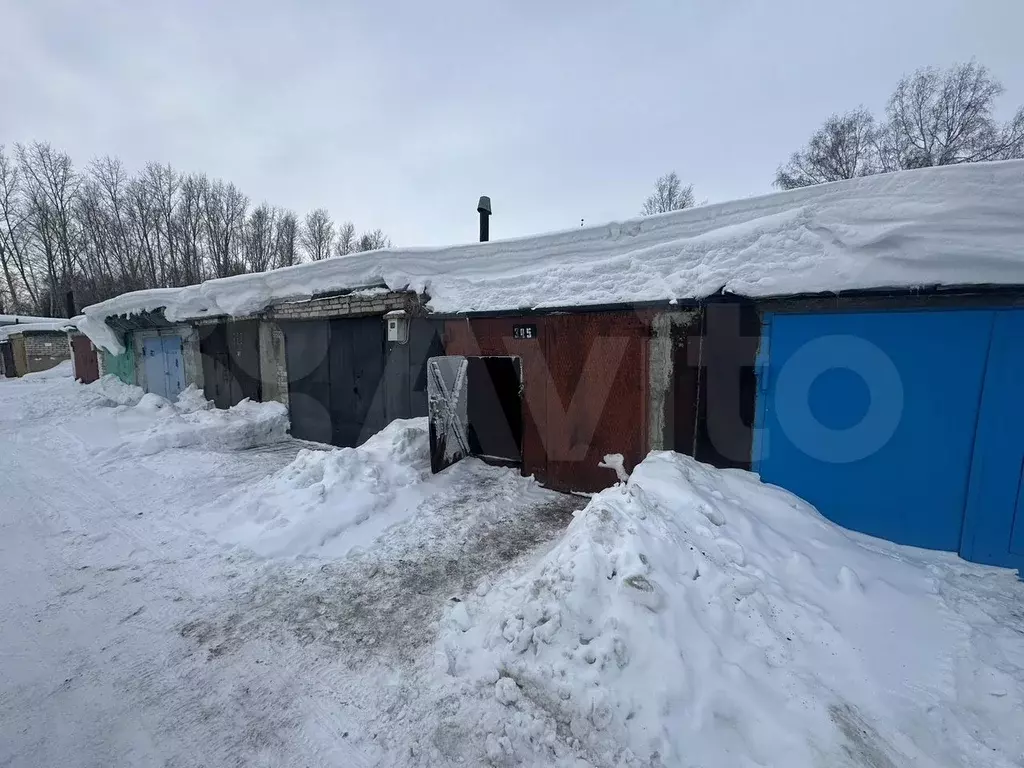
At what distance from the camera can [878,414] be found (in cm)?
364

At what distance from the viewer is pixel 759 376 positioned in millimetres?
4180

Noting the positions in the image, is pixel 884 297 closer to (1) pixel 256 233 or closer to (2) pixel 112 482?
(2) pixel 112 482

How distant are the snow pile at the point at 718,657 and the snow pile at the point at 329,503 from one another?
6.06 ft

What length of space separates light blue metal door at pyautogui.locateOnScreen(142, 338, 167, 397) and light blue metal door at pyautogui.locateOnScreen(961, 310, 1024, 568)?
53.0ft

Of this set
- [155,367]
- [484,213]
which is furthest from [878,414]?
[155,367]

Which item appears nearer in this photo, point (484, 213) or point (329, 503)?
point (329, 503)

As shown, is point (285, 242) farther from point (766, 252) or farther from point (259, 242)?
point (766, 252)

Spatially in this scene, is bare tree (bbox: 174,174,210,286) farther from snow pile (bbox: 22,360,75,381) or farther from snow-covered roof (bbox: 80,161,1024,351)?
snow-covered roof (bbox: 80,161,1024,351)

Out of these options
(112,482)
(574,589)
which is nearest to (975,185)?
(574,589)

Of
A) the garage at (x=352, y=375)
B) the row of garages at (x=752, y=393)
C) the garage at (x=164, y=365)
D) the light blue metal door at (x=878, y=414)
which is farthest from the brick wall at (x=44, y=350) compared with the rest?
the light blue metal door at (x=878, y=414)

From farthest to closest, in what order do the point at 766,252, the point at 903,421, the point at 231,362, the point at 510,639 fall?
the point at 231,362 → the point at 766,252 → the point at 903,421 → the point at 510,639

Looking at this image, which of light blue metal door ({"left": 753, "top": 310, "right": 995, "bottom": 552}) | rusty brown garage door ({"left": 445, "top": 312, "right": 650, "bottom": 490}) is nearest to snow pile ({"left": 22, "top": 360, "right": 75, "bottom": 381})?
rusty brown garage door ({"left": 445, "top": 312, "right": 650, "bottom": 490})

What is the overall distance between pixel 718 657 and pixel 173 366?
14.1 metres

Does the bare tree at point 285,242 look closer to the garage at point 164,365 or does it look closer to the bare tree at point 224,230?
the bare tree at point 224,230
